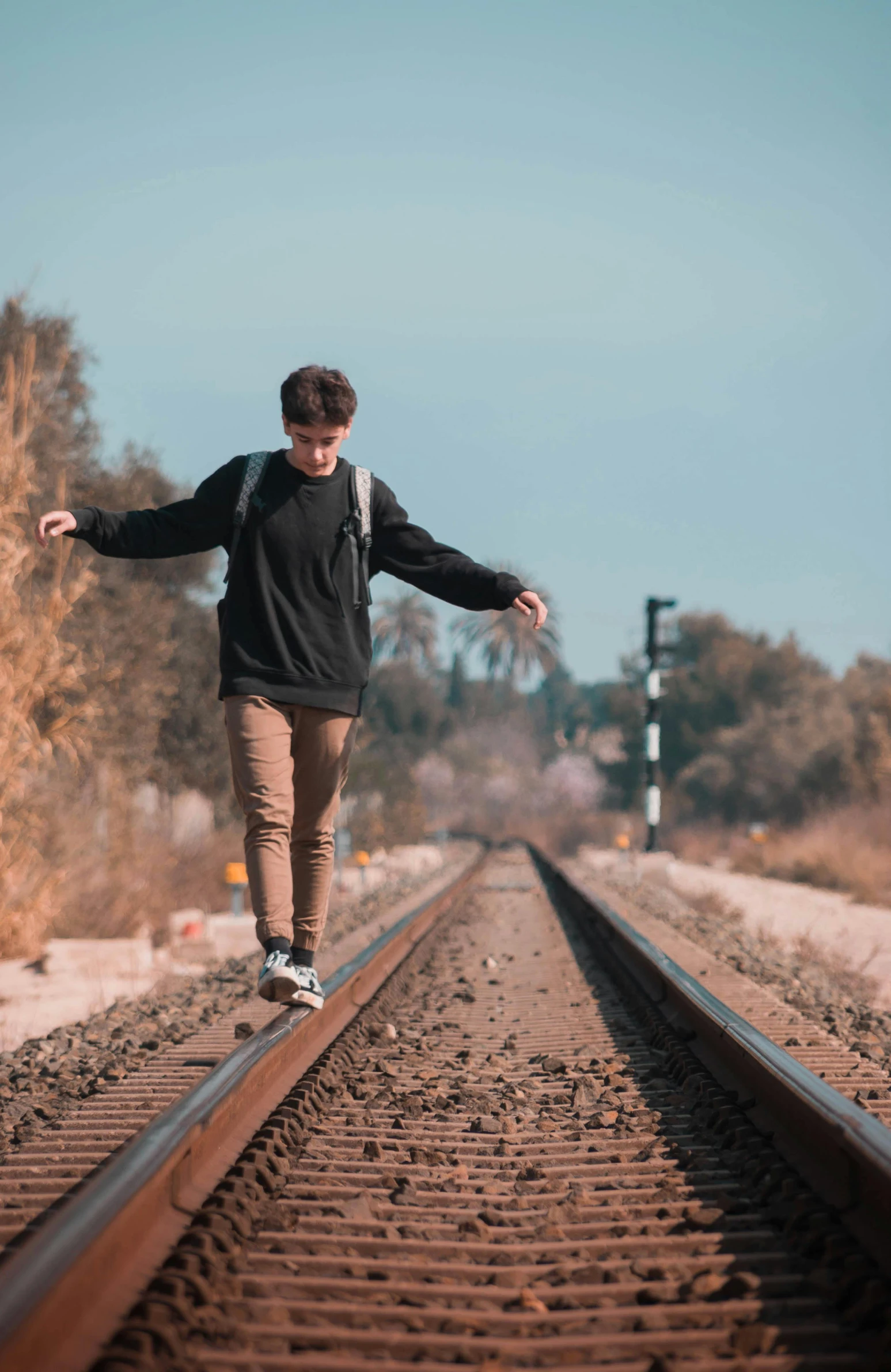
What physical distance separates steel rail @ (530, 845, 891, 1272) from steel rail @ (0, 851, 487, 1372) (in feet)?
4.51

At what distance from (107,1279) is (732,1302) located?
111cm

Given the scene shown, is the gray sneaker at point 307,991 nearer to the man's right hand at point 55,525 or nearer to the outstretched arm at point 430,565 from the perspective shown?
the outstretched arm at point 430,565

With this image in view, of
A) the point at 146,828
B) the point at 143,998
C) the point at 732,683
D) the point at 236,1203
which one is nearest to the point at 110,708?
the point at 146,828

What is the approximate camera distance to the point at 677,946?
26.3ft

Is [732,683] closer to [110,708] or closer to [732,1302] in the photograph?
[110,708]

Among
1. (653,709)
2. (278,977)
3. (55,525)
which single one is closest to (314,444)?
(55,525)

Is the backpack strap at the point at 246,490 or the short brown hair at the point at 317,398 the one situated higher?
the short brown hair at the point at 317,398

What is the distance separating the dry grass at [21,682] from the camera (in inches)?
291

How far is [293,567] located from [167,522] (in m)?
0.51

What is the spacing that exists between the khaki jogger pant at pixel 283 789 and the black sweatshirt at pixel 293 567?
0.09 meters

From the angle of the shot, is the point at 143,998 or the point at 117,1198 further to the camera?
the point at 143,998

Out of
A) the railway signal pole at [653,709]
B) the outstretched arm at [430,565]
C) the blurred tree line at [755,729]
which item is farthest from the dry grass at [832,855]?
the outstretched arm at [430,565]

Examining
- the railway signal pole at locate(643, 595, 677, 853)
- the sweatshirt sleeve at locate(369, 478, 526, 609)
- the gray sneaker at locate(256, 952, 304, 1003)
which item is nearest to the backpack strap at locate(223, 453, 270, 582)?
the sweatshirt sleeve at locate(369, 478, 526, 609)

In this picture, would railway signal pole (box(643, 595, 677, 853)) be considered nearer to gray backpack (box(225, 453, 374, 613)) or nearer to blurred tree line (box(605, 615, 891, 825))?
blurred tree line (box(605, 615, 891, 825))
